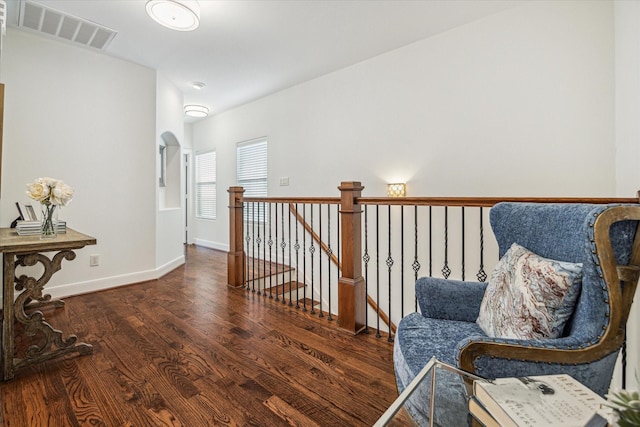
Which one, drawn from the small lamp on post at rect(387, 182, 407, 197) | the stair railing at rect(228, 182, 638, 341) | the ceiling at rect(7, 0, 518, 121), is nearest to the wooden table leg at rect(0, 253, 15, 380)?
the stair railing at rect(228, 182, 638, 341)

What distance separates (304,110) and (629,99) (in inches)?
133

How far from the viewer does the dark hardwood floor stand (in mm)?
1469

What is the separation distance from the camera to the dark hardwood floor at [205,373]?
147cm

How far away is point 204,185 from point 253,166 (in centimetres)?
172

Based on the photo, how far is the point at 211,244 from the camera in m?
6.23

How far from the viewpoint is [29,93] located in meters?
3.00

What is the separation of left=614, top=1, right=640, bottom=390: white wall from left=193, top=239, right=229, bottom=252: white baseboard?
17.6 feet

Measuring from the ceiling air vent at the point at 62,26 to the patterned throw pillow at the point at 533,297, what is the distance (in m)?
3.85

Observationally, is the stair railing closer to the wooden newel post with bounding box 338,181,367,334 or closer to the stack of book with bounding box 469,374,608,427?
the wooden newel post with bounding box 338,181,367,334

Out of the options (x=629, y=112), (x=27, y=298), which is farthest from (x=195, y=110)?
(x=629, y=112)

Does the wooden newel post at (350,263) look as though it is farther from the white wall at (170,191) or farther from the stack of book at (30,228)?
the white wall at (170,191)

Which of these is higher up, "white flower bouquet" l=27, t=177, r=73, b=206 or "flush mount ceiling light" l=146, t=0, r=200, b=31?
A: "flush mount ceiling light" l=146, t=0, r=200, b=31

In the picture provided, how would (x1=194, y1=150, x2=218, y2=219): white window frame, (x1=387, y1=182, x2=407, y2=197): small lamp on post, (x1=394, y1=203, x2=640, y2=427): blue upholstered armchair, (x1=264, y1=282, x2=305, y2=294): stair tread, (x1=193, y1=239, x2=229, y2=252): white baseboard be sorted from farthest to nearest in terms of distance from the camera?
(x1=194, y1=150, x2=218, y2=219): white window frame → (x1=193, y1=239, x2=229, y2=252): white baseboard → (x1=264, y1=282, x2=305, y2=294): stair tread → (x1=387, y1=182, x2=407, y2=197): small lamp on post → (x1=394, y1=203, x2=640, y2=427): blue upholstered armchair

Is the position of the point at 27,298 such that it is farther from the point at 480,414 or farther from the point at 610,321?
the point at 610,321
